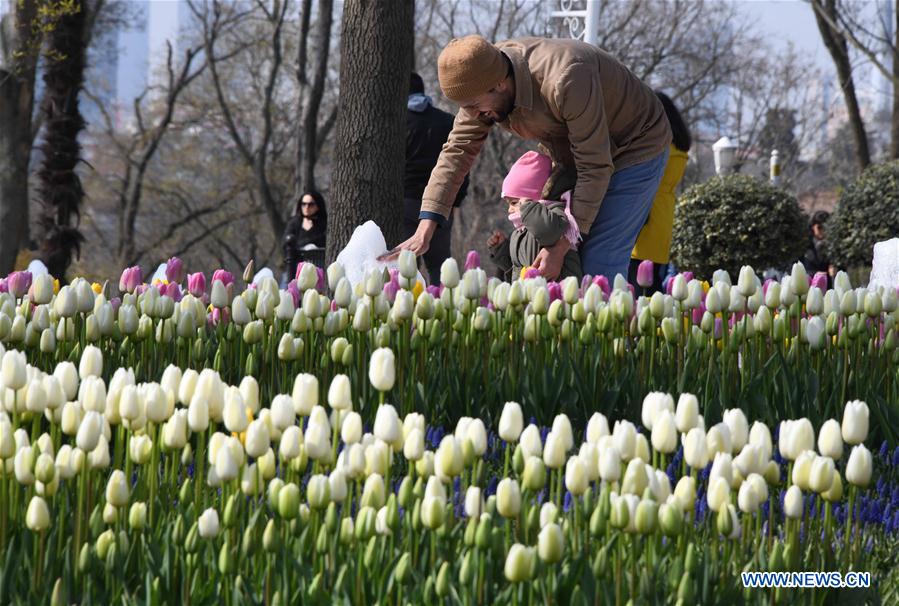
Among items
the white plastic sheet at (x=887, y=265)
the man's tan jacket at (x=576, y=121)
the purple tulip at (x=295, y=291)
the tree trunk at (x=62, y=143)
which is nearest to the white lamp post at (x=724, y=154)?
the tree trunk at (x=62, y=143)

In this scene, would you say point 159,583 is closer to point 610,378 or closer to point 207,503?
point 207,503

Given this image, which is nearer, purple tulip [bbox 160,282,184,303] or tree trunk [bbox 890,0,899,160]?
purple tulip [bbox 160,282,184,303]

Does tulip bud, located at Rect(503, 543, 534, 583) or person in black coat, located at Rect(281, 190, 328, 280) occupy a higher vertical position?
person in black coat, located at Rect(281, 190, 328, 280)

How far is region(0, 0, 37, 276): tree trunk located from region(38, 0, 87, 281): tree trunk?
0.48 meters

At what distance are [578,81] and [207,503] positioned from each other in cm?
259

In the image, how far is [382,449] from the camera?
2031 millimetres

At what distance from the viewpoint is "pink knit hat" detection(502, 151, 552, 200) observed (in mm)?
4906

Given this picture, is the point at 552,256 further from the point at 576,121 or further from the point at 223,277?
the point at 223,277

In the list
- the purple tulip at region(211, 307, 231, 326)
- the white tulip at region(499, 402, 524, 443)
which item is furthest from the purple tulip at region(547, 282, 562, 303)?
the white tulip at region(499, 402, 524, 443)

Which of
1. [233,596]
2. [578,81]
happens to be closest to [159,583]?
[233,596]

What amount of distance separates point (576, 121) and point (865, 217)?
10.7m

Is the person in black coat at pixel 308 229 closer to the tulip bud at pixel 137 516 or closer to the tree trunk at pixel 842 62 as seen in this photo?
the tulip bud at pixel 137 516

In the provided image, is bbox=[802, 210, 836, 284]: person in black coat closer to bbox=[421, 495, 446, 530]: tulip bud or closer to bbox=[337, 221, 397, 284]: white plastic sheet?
bbox=[337, 221, 397, 284]: white plastic sheet

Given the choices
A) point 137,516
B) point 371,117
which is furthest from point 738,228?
point 137,516
